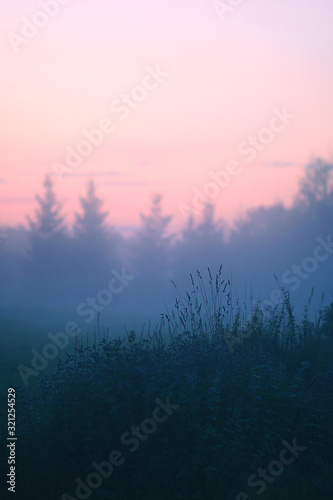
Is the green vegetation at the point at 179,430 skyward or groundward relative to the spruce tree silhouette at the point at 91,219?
groundward

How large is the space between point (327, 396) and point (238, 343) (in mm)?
1825

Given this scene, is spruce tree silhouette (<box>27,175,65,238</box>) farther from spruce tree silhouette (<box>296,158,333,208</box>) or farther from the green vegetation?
the green vegetation

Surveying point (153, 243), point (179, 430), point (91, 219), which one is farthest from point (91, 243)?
point (179, 430)

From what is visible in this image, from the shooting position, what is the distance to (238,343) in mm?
9195

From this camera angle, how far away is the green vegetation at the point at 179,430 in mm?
5473

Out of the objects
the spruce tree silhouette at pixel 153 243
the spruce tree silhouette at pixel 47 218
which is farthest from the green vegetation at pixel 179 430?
the spruce tree silhouette at pixel 153 243

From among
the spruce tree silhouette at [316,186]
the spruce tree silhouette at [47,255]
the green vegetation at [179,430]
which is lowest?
the green vegetation at [179,430]

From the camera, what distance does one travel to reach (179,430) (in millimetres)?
5660

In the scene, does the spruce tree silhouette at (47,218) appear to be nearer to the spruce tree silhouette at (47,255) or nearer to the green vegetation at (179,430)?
the spruce tree silhouette at (47,255)

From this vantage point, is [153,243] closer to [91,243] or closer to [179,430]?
[91,243]

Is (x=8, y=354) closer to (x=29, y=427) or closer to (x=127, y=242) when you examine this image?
(x=29, y=427)

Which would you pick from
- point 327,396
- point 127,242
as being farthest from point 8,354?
point 127,242

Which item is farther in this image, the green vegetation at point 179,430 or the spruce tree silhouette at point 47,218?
the spruce tree silhouette at point 47,218

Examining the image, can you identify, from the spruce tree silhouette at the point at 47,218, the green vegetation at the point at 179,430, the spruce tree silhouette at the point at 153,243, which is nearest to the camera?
the green vegetation at the point at 179,430
